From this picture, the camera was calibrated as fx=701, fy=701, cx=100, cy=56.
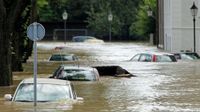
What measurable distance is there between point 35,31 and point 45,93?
6.00ft

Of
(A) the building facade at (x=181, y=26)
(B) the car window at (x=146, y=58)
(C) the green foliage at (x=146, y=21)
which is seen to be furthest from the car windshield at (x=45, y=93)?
(C) the green foliage at (x=146, y=21)

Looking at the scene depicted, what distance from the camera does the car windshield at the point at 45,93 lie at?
64.0ft

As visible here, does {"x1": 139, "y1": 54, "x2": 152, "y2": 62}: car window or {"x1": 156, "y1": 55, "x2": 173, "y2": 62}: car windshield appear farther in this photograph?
{"x1": 139, "y1": 54, "x2": 152, "y2": 62}: car window

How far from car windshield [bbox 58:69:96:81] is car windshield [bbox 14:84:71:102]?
33.1 ft

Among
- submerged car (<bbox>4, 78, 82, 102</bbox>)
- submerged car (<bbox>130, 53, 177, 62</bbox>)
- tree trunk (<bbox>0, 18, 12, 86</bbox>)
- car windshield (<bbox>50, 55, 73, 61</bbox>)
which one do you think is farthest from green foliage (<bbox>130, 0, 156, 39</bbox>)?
submerged car (<bbox>4, 78, 82, 102</bbox>)

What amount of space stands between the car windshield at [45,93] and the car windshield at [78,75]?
33.1 feet

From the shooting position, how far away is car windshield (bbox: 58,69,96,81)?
30078 millimetres

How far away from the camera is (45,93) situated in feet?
65.0

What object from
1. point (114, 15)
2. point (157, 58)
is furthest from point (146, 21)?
point (157, 58)

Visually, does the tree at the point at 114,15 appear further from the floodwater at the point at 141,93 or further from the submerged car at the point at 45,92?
the submerged car at the point at 45,92

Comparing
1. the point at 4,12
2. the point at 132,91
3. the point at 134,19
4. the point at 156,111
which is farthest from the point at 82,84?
the point at 134,19

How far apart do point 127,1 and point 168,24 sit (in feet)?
153

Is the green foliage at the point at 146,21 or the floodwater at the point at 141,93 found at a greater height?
the green foliage at the point at 146,21

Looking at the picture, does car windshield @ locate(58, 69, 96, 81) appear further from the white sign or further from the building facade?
the building facade
